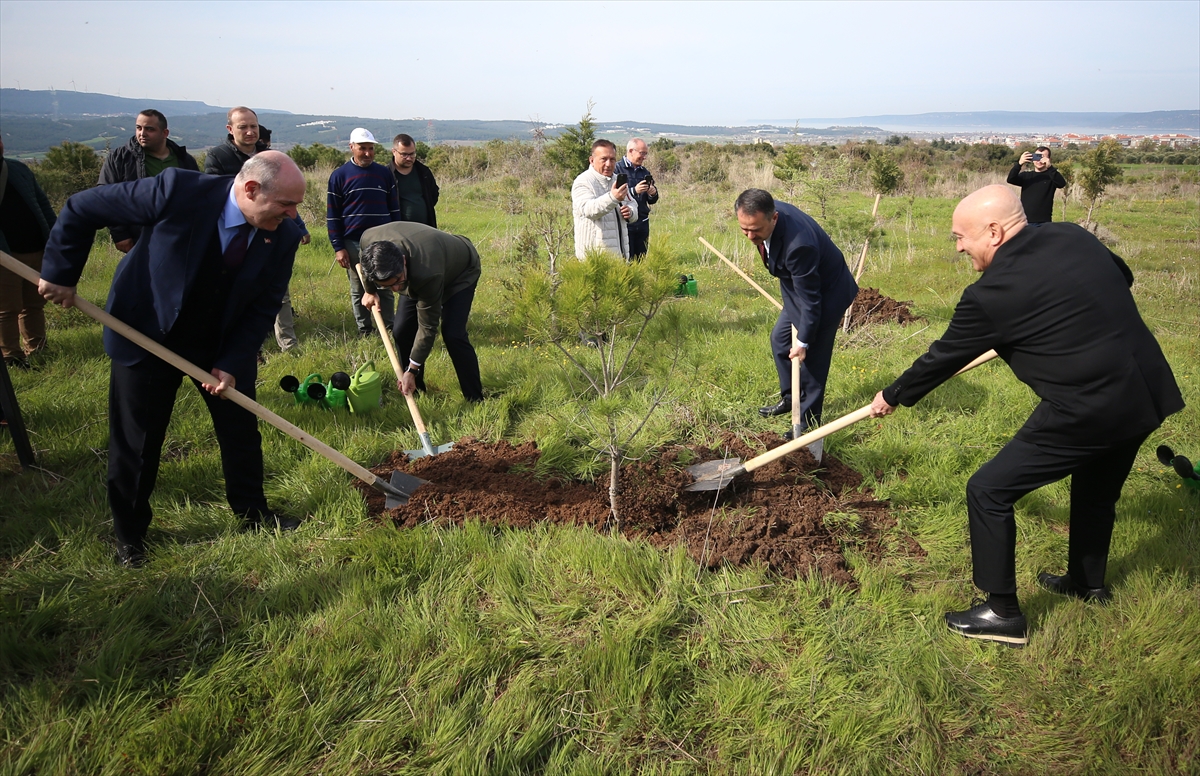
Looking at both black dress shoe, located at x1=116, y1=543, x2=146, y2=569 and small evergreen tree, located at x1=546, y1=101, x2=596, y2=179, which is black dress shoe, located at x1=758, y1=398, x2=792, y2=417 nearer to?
black dress shoe, located at x1=116, y1=543, x2=146, y2=569

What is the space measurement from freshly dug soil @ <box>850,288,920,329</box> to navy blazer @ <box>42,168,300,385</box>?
6.22 m

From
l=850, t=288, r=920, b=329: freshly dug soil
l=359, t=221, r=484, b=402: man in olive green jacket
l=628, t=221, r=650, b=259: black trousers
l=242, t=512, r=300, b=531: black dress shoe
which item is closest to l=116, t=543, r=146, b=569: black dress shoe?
l=242, t=512, r=300, b=531: black dress shoe

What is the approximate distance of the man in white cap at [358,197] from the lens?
601 cm

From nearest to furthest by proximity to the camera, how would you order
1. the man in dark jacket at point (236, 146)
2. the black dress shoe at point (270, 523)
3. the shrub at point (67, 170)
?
the black dress shoe at point (270, 523)
the man in dark jacket at point (236, 146)
the shrub at point (67, 170)

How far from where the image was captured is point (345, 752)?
89.7 inches

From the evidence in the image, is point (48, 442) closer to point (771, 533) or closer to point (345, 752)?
point (345, 752)

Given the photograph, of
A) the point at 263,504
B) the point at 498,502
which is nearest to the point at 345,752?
the point at 498,502

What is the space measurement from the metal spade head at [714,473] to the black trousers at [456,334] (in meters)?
2.09

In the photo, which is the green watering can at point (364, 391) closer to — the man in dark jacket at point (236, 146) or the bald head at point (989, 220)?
the man in dark jacket at point (236, 146)

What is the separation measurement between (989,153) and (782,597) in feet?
133

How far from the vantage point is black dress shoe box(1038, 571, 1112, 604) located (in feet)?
9.92

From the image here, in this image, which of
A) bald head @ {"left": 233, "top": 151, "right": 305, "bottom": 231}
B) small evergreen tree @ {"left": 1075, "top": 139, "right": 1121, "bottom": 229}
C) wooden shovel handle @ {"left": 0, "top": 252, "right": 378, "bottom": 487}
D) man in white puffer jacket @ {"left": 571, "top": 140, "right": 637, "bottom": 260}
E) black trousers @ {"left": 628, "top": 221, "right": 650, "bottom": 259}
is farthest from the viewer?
small evergreen tree @ {"left": 1075, "top": 139, "right": 1121, "bottom": 229}

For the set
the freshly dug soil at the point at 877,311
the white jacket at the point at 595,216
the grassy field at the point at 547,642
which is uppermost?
the white jacket at the point at 595,216

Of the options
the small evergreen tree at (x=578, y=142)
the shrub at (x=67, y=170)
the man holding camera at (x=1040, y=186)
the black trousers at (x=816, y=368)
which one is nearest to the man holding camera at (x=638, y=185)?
the black trousers at (x=816, y=368)
